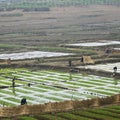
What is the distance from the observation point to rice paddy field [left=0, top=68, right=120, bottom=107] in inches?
1628

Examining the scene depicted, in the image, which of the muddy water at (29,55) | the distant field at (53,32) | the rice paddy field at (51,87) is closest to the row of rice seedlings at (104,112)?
the rice paddy field at (51,87)

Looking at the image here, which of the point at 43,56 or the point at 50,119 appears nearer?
the point at 50,119

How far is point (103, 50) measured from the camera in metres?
74.8

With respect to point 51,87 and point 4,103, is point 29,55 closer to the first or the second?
point 51,87

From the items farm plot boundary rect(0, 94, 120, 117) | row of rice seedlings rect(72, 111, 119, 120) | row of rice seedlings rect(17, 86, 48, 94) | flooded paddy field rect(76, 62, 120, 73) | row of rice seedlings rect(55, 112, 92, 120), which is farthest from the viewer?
flooded paddy field rect(76, 62, 120, 73)

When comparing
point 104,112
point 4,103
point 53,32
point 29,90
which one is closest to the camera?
point 104,112

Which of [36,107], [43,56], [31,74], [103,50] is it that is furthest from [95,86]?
[103,50]

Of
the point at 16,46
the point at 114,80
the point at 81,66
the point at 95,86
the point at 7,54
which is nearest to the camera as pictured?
the point at 95,86

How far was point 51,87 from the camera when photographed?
151ft

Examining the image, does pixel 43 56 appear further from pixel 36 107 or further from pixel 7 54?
pixel 36 107

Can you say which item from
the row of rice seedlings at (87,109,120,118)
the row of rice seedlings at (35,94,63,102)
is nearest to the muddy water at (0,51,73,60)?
the row of rice seedlings at (35,94,63,102)

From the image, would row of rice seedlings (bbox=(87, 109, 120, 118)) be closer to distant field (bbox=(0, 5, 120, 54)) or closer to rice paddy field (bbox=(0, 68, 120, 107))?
rice paddy field (bbox=(0, 68, 120, 107))

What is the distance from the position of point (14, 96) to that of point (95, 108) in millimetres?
10962

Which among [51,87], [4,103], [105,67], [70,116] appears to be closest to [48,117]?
[70,116]
